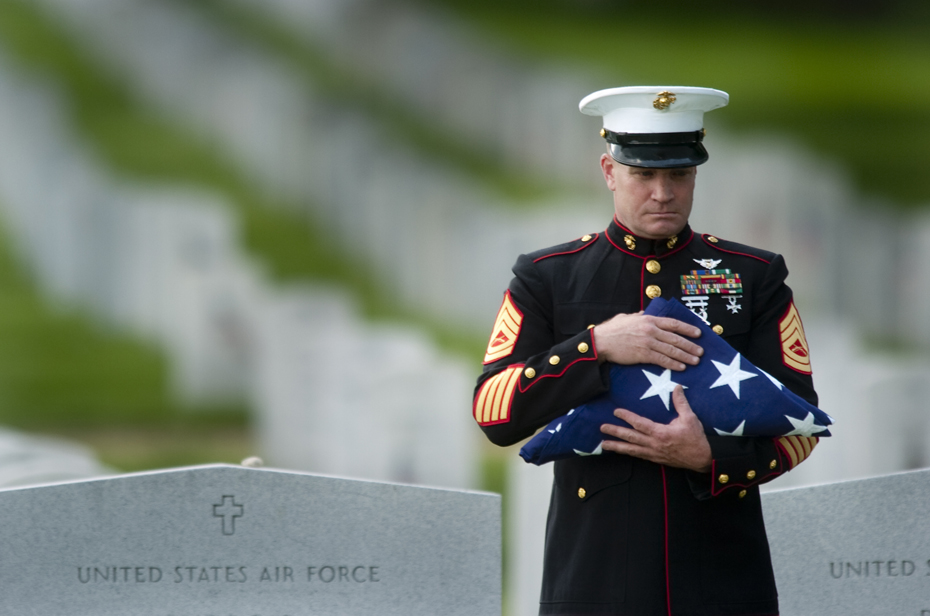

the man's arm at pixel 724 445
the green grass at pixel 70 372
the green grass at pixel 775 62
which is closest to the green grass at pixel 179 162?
the green grass at pixel 70 372

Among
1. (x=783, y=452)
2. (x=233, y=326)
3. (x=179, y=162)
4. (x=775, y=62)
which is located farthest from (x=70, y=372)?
(x=775, y=62)

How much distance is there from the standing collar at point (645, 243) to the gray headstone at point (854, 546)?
2.77 ft

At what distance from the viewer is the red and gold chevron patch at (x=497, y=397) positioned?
1860 mm

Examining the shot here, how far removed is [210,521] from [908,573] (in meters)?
1.49

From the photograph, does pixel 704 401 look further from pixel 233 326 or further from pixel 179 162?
pixel 179 162

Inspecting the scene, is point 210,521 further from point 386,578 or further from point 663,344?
point 663,344

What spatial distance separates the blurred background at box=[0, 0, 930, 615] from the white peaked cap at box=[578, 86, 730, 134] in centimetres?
165

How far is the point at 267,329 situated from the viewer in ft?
21.5

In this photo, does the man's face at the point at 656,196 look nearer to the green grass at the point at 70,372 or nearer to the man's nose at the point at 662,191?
the man's nose at the point at 662,191

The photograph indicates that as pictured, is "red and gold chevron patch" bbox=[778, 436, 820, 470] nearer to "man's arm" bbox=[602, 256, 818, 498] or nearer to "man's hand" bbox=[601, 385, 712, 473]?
"man's arm" bbox=[602, 256, 818, 498]

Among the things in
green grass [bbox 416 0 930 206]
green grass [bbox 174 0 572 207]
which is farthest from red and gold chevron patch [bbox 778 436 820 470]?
green grass [bbox 416 0 930 206]

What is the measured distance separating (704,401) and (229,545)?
1.13 metres

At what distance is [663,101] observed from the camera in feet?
6.38

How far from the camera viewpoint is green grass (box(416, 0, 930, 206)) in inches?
514
